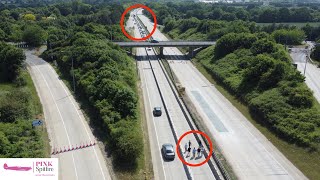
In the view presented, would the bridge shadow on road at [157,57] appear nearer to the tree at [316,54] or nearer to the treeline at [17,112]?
the treeline at [17,112]

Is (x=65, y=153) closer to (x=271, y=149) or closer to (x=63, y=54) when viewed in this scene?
(x=271, y=149)

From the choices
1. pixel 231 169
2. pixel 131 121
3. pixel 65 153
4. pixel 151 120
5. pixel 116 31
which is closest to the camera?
pixel 231 169

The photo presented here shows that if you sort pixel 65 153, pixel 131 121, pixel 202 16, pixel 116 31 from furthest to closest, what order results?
1. pixel 202 16
2. pixel 116 31
3. pixel 131 121
4. pixel 65 153

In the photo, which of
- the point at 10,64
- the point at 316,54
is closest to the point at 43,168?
the point at 10,64

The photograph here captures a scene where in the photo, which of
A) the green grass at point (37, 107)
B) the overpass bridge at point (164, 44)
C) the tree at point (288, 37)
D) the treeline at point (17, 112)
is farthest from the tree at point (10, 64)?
the tree at point (288, 37)

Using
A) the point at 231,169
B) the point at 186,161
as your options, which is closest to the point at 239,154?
the point at 231,169
